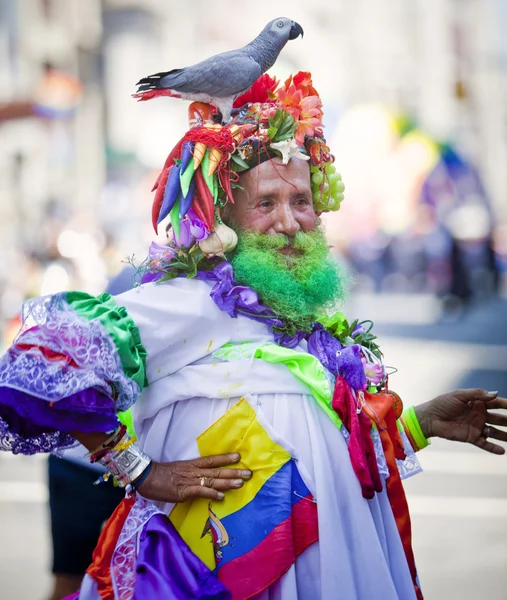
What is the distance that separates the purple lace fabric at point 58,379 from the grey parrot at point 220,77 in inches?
27.9

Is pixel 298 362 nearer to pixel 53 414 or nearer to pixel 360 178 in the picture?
pixel 53 414

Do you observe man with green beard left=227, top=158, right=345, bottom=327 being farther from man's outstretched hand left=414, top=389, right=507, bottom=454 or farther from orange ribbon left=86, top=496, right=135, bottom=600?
orange ribbon left=86, top=496, right=135, bottom=600

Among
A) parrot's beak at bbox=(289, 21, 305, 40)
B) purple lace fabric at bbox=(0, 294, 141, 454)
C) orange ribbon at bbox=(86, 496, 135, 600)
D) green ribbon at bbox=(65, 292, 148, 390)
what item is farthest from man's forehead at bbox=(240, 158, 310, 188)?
orange ribbon at bbox=(86, 496, 135, 600)

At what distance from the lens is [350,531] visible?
2.41m

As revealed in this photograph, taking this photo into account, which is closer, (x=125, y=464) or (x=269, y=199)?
(x=125, y=464)

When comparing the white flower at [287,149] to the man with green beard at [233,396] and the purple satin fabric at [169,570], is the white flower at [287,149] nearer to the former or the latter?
the man with green beard at [233,396]

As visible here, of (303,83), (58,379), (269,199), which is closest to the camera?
(58,379)

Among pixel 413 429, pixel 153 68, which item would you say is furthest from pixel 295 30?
pixel 153 68

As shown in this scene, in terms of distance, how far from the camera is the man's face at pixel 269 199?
262 centimetres

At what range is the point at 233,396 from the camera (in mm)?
2445

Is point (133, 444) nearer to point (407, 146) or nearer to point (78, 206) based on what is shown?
point (407, 146)

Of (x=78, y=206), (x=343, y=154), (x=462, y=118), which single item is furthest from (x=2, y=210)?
(x=462, y=118)

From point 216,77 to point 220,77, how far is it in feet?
0.04

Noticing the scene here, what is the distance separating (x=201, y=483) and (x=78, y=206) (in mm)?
35199
